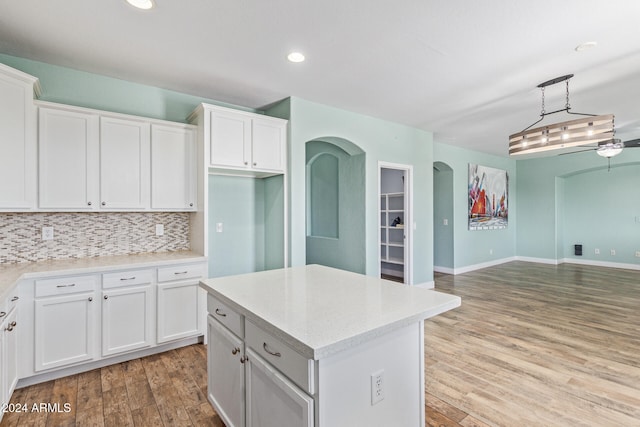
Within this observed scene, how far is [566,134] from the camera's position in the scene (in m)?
3.02

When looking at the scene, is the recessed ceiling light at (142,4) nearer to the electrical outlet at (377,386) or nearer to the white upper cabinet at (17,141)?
the white upper cabinet at (17,141)

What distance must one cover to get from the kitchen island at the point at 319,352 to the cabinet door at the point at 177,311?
4.01ft

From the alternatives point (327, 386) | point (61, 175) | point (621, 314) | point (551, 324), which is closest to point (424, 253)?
point (551, 324)

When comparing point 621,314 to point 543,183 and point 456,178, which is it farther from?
point 543,183

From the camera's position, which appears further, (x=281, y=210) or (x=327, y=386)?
(x=281, y=210)

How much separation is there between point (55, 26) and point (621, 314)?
21.2 feet

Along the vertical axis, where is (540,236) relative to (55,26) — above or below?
below

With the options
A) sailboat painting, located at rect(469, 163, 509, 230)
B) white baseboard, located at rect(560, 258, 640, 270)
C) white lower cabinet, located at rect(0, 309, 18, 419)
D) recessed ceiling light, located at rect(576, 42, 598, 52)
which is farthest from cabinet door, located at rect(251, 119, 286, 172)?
white baseboard, located at rect(560, 258, 640, 270)

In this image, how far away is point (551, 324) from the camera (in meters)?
3.67

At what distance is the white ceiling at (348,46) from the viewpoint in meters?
2.11

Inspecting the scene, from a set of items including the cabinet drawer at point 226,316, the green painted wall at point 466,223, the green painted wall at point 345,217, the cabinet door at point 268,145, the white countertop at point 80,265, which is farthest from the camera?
the green painted wall at point 466,223

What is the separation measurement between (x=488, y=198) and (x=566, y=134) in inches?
184

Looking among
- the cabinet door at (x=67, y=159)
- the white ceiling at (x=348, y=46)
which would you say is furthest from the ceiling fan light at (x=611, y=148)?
the cabinet door at (x=67, y=159)

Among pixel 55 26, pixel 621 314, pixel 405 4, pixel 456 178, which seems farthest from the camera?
pixel 456 178
